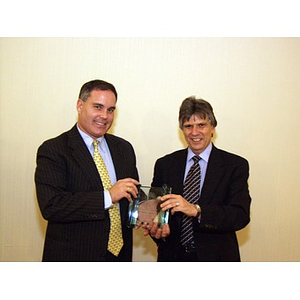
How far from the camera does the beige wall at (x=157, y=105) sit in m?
2.78

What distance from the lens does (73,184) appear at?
6.58 ft

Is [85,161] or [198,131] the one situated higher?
[198,131]

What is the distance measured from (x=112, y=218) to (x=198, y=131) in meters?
0.78

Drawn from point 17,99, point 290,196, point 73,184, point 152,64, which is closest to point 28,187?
point 17,99

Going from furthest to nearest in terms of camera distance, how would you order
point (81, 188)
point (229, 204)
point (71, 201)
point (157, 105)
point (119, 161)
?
point (157, 105), point (119, 161), point (229, 204), point (81, 188), point (71, 201)

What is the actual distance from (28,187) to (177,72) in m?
1.61

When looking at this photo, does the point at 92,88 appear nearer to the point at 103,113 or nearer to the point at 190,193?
the point at 103,113

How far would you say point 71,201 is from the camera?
74.5 inches

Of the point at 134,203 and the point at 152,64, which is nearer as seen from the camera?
the point at 134,203

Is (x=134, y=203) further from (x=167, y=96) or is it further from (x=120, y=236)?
(x=167, y=96)

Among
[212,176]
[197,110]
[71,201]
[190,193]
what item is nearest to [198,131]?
[197,110]

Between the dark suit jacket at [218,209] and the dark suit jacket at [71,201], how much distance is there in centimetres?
47

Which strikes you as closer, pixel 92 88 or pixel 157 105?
pixel 92 88

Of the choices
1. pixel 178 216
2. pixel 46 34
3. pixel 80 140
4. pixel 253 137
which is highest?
pixel 46 34
